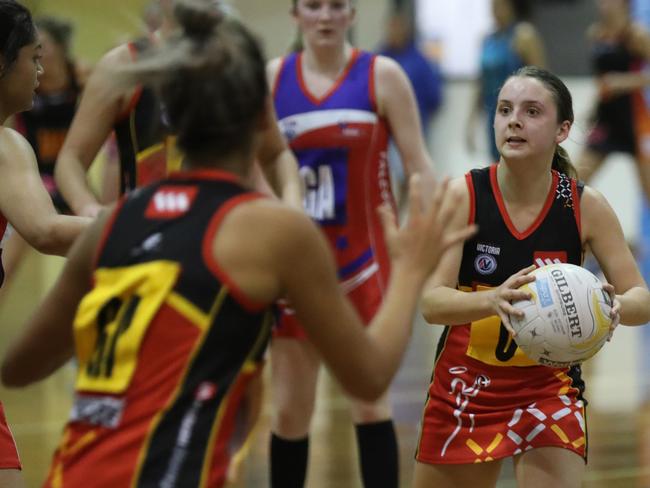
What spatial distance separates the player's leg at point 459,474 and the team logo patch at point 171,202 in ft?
4.79

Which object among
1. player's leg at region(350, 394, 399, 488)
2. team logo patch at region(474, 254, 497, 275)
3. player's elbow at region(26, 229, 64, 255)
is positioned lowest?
player's leg at region(350, 394, 399, 488)

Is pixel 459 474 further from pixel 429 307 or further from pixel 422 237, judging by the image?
pixel 422 237

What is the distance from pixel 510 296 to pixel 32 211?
1128 mm

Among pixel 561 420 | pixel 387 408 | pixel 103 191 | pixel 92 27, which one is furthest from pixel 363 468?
pixel 92 27

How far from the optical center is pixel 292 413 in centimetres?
418

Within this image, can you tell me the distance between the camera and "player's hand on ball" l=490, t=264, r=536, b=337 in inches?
116

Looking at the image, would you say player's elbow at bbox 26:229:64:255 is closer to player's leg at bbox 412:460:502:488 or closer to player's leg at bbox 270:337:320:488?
player's leg at bbox 412:460:502:488

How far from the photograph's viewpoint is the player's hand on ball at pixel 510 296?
2.94 m

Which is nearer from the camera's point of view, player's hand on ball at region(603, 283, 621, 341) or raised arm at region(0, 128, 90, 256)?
raised arm at region(0, 128, 90, 256)

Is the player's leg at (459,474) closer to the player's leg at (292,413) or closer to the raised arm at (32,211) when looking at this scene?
the player's leg at (292,413)

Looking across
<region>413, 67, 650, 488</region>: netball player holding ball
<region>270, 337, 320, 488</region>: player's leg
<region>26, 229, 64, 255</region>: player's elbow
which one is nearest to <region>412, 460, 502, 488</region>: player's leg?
<region>413, 67, 650, 488</region>: netball player holding ball

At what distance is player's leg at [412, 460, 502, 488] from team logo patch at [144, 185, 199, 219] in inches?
57.4

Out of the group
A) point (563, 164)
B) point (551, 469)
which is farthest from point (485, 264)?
point (551, 469)

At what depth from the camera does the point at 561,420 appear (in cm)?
324
